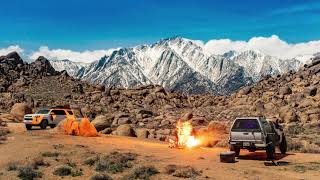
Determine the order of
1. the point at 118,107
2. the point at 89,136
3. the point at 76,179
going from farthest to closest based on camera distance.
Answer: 1. the point at 118,107
2. the point at 89,136
3. the point at 76,179

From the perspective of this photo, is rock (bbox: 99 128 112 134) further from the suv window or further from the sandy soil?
the sandy soil

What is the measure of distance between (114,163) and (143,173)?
9.68ft

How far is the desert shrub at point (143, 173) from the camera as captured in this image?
19.8 meters

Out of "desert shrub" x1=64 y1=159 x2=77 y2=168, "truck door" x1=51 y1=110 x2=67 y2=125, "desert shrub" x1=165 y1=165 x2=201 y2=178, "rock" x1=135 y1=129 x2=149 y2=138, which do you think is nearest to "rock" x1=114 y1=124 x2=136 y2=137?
"rock" x1=135 y1=129 x2=149 y2=138

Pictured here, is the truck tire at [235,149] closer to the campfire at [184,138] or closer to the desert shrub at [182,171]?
the desert shrub at [182,171]

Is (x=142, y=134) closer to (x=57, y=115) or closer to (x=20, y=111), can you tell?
(x=57, y=115)

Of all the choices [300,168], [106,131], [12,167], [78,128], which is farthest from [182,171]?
[106,131]

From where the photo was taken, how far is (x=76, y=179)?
63.9ft

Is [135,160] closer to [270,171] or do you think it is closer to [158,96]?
[270,171]

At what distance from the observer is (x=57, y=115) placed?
140 ft

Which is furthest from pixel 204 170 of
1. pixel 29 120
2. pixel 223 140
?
pixel 29 120

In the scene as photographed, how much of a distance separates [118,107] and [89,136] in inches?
2353

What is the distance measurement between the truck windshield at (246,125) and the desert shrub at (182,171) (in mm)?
5679

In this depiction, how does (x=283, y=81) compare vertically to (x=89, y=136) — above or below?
above
